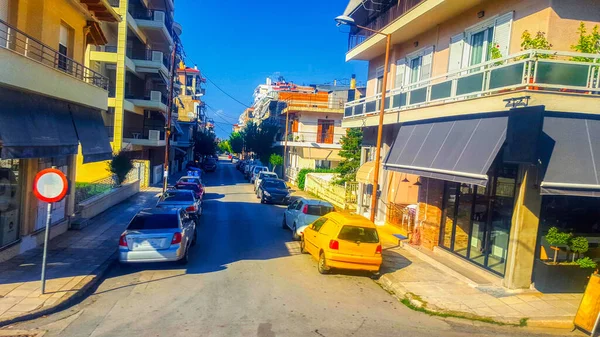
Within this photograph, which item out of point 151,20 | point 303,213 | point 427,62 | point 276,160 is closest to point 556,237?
point 427,62

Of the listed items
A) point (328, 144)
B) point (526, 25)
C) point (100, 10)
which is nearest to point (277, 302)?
point (526, 25)

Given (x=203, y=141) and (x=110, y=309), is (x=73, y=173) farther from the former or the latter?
(x=203, y=141)

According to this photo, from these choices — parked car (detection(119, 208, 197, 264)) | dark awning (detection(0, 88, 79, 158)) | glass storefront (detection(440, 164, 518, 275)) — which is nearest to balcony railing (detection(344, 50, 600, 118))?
glass storefront (detection(440, 164, 518, 275))

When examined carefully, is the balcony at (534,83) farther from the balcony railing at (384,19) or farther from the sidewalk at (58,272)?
the sidewalk at (58,272)

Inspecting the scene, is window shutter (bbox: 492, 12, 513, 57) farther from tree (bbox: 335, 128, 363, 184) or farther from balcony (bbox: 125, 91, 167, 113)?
balcony (bbox: 125, 91, 167, 113)

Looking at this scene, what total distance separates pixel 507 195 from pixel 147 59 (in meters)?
30.4

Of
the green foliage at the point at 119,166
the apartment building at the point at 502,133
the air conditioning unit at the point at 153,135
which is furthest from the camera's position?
the air conditioning unit at the point at 153,135

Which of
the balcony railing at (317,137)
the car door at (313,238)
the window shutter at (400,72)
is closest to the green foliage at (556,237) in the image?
the car door at (313,238)

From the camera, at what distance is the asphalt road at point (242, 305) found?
725 cm

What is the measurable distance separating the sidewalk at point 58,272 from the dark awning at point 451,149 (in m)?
8.99

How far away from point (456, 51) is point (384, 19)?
5.22 m

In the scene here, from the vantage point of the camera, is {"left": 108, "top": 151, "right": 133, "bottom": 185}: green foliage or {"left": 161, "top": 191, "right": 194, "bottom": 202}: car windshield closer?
{"left": 161, "top": 191, "right": 194, "bottom": 202}: car windshield

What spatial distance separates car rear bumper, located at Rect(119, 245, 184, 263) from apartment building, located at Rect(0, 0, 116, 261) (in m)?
2.83

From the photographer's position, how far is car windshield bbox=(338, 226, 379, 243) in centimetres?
1121
